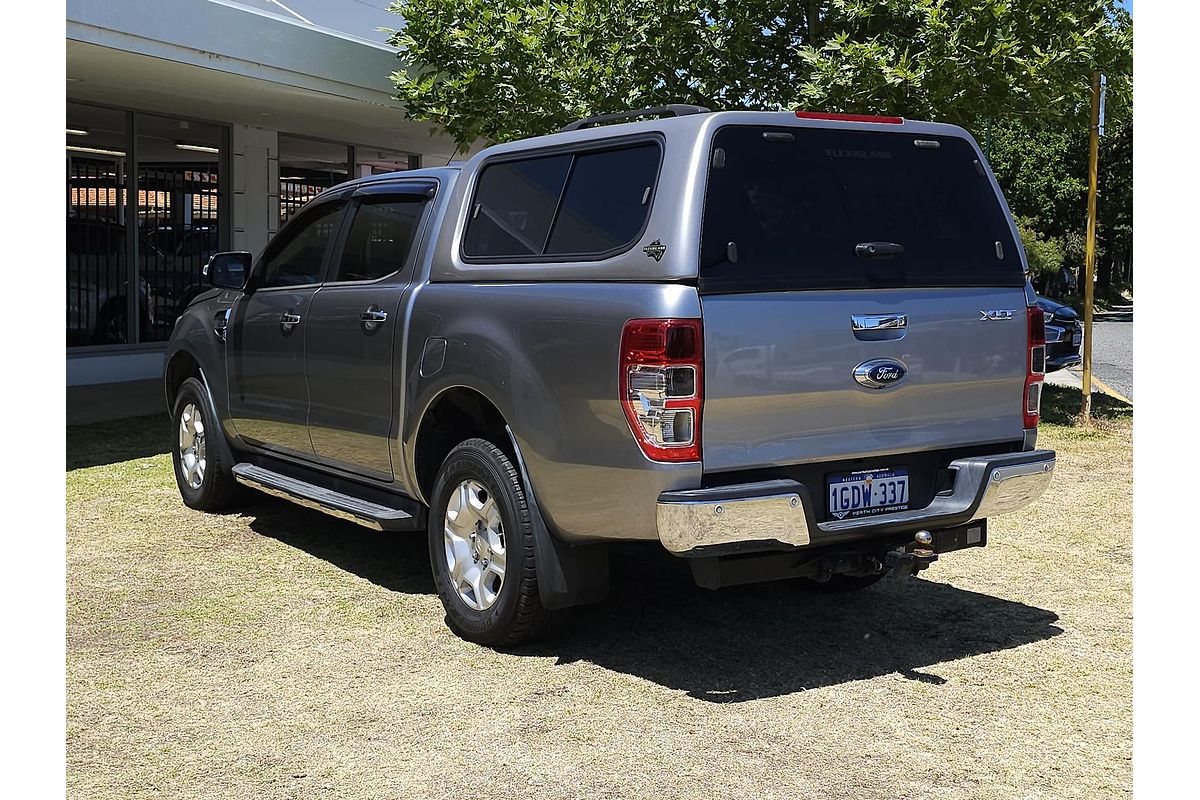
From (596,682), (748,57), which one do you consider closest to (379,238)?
(596,682)

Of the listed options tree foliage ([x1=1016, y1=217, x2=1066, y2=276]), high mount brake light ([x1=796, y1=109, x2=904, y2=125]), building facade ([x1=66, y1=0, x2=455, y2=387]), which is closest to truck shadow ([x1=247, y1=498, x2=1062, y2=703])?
high mount brake light ([x1=796, y1=109, x2=904, y2=125])

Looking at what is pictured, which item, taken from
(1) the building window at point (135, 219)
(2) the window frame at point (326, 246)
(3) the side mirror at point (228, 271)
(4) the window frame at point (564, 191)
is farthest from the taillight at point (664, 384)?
(1) the building window at point (135, 219)

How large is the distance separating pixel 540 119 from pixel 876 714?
973 cm

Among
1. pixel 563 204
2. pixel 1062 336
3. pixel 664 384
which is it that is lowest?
pixel 664 384

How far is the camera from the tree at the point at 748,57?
1159 cm

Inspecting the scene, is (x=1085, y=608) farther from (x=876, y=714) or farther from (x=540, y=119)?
(x=540, y=119)

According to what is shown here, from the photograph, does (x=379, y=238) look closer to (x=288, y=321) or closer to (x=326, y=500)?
(x=288, y=321)

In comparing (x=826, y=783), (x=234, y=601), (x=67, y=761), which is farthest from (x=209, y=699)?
(x=826, y=783)

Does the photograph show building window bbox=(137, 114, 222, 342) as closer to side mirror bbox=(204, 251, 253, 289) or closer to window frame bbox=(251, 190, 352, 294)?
side mirror bbox=(204, 251, 253, 289)

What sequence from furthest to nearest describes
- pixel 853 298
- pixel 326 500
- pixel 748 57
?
1. pixel 748 57
2. pixel 326 500
3. pixel 853 298

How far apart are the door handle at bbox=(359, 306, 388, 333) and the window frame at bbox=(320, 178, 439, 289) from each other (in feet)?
0.54

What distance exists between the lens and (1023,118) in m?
13.6

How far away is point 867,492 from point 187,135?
44.5ft

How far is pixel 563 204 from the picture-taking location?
17.5 ft
